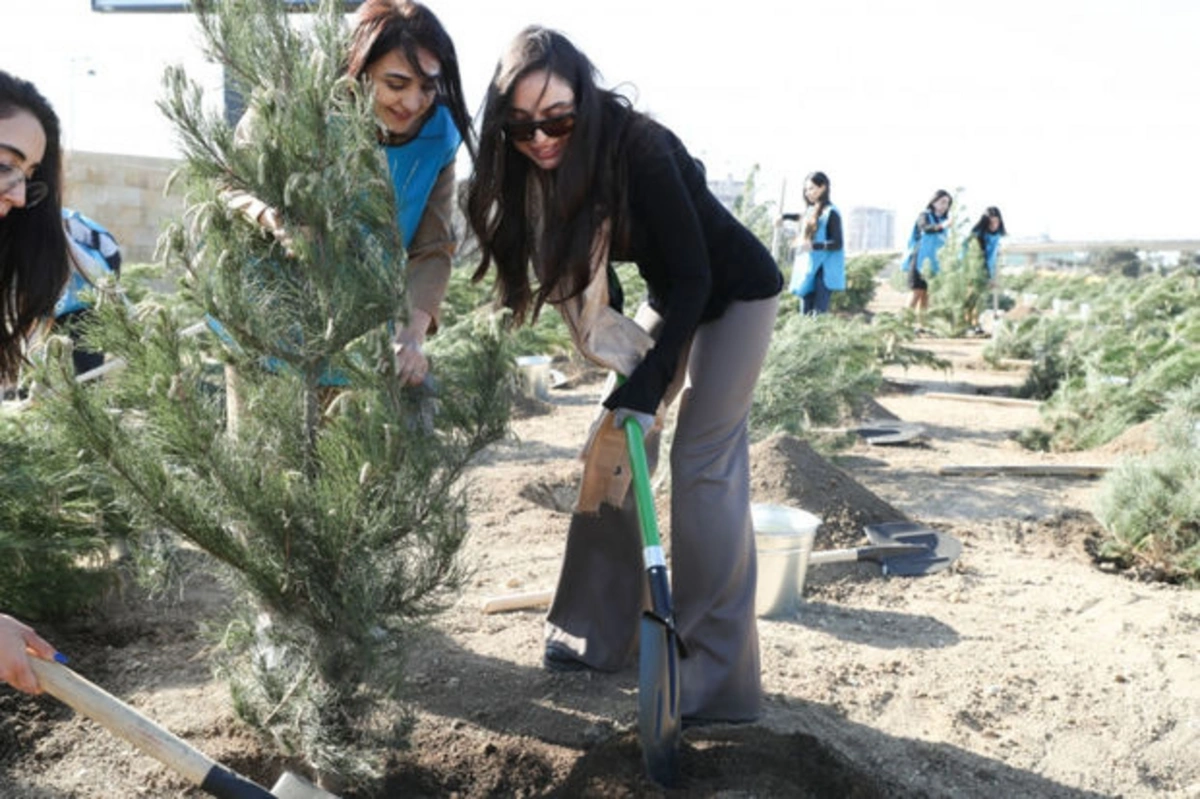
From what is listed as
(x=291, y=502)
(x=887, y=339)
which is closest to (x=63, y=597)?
(x=291, y=502)

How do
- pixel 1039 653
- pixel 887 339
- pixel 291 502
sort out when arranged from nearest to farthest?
pixel 291 502 → pixel 1039 653 → pixel 887 339

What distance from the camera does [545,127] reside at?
8.41 ft

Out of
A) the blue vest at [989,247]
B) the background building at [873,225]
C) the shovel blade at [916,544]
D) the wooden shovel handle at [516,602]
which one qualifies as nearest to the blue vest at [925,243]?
the blue vest at [989,247]

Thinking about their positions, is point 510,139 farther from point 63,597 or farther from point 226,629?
point 63,597

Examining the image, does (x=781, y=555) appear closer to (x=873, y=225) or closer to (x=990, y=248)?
(x=990, y=248)

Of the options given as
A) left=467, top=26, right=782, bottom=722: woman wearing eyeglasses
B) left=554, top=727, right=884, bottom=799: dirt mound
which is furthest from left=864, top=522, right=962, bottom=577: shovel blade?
left=554, top=727, right=884, bottom=799: dirt mound

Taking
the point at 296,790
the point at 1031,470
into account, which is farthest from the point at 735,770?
the point at 1031,470

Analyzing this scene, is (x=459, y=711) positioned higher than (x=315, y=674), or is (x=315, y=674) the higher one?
(x=315, y=674)

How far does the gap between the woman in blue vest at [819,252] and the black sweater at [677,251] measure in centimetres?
670

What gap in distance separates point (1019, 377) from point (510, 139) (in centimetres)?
1028

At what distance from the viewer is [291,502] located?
225 centimetres

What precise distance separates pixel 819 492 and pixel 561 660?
211 cm

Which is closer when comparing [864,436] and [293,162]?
[293,162]

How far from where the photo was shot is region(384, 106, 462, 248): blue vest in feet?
8.89
